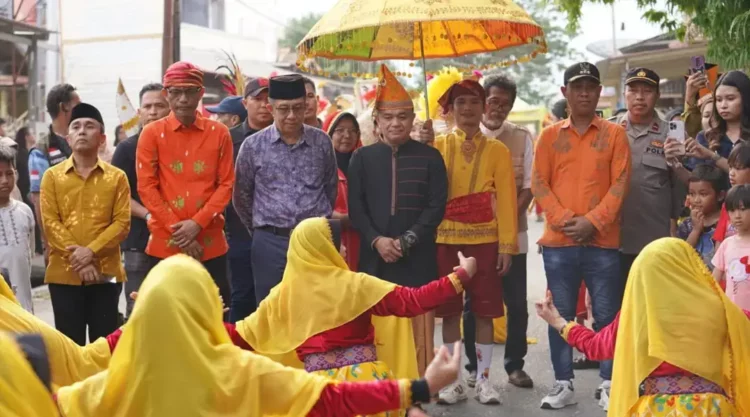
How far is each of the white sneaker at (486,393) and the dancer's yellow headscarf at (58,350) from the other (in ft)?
11.1

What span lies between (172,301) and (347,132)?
4.98 meters

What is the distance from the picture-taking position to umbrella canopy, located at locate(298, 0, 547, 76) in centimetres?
702

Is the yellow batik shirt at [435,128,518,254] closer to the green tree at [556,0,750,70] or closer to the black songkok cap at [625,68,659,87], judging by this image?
the black songkok cap at [625,68,659,87]

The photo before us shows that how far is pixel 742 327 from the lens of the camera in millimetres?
4777

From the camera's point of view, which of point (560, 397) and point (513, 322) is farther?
point (513, 322)

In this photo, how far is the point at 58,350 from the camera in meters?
4.42

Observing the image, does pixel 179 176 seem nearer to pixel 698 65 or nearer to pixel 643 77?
pixel 643 77

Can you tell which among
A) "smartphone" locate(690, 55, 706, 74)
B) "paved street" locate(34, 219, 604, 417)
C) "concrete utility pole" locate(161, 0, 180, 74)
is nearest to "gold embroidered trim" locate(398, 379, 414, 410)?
→ "paved street" locate(34, 219, 604, 417)

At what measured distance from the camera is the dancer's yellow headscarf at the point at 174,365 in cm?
358

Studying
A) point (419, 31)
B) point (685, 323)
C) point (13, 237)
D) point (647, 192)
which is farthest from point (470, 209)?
point (13, 237)

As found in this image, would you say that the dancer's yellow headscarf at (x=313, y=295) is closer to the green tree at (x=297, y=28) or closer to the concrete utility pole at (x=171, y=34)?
the concrete utility pole at (x=171, y=34)

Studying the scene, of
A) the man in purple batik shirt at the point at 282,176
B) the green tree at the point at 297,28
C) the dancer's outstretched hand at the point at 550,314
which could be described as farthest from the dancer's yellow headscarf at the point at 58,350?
the green tree at the point at 297,28

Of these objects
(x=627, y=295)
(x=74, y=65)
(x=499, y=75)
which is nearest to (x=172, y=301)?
(x=627, y=295)

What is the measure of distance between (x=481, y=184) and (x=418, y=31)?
172cm
